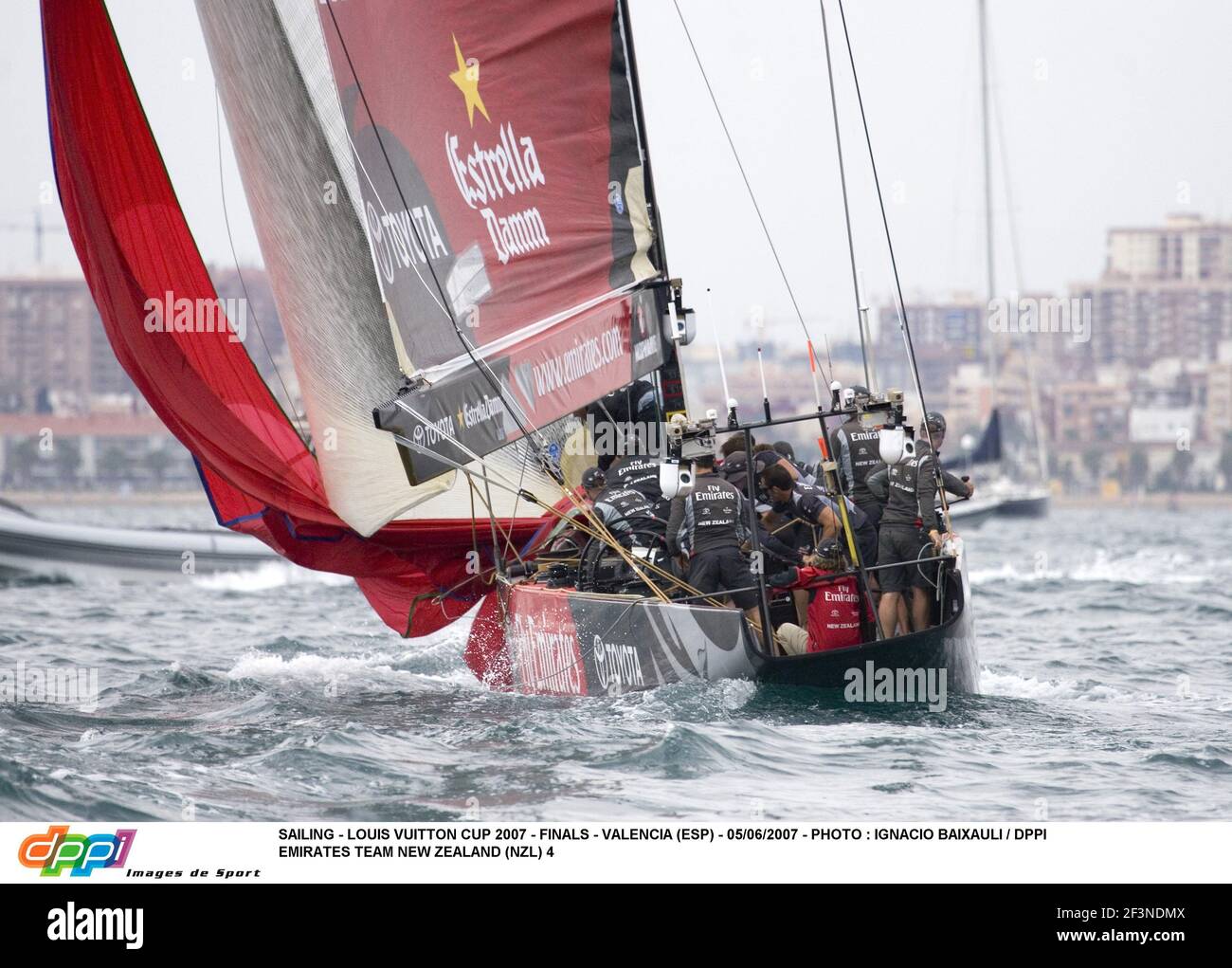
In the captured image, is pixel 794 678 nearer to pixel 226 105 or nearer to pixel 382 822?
pixel 382 822

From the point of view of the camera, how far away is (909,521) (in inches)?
327

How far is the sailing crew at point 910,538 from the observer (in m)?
8.28

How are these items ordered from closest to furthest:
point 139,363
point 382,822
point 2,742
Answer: point 382,822, point 2,742, point 139,363

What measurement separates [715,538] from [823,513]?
830 mm

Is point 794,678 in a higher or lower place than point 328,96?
lower

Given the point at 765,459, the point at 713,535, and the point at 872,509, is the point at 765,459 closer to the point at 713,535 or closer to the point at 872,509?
the point at 872,509

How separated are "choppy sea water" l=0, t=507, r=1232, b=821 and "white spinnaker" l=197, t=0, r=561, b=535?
1261mm

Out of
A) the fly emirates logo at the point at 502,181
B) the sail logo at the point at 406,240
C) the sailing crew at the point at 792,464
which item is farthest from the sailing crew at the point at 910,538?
the sail logo at the point at 406,240


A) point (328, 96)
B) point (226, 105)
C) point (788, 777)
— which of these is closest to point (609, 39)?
point (328, 96)

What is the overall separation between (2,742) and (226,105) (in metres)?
4.58

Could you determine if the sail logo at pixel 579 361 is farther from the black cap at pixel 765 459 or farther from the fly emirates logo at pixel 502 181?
the black cap at pixel 765 459

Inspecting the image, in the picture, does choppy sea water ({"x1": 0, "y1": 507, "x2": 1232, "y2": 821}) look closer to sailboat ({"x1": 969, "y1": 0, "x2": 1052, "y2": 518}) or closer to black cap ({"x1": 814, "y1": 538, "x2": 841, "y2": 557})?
black cap ({"x1": 814, "y1": 538, "x2": 841, "y2": 557})

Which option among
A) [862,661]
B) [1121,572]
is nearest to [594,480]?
[862,661]

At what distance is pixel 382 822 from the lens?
5855 millimetres
